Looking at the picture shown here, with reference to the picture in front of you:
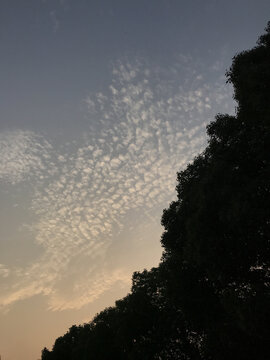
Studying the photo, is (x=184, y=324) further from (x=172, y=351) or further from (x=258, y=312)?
(x=258, y=312)

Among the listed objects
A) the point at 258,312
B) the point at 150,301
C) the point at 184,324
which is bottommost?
the point at 258,312

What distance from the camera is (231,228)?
57.8 feet

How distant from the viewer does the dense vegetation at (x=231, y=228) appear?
1609cm

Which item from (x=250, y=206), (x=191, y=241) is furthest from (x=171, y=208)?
(x=250, y=206)

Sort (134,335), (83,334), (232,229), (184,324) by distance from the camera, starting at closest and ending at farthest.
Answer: (232,229) < (184,324) < (134,335) < (83,334)

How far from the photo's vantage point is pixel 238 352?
1952cm

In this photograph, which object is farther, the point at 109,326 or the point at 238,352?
the point at 109,326

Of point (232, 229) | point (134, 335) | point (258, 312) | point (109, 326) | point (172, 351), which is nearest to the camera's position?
point (258, 312)

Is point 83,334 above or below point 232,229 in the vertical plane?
above

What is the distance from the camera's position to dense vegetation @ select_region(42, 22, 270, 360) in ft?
52.8

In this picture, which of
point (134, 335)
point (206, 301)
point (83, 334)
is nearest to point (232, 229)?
point (206, 301)

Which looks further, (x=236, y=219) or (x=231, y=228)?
(x=231, y=228)

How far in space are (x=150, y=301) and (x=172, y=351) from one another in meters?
6.15

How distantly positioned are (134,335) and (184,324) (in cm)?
867
